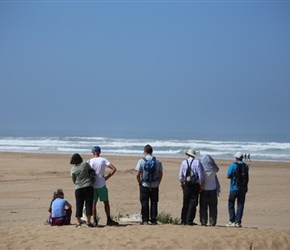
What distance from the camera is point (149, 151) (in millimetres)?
10023

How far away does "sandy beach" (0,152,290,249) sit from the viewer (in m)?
8.63

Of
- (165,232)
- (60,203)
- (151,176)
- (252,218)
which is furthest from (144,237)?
(252,218)

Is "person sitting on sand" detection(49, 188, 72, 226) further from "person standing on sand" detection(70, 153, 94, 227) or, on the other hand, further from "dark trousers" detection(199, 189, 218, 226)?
"dark trousers" detection(199, 189, 218, 226)

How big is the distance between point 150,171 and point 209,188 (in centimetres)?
128

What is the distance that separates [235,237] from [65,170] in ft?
56.6

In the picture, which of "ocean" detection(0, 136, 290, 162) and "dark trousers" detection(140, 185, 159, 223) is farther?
"ocean" detection(0, 136, 290, 162)

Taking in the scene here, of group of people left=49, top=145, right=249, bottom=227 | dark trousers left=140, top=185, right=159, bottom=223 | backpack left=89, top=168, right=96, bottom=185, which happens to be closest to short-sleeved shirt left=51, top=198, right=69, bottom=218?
group of people left=49, top=145, right=249, bottom=227

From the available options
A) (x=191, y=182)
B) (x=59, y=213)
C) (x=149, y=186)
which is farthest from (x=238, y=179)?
(x=59, y=213)

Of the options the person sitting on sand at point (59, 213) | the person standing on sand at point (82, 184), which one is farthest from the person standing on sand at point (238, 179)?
the person sitting on sand at point (59, 213)

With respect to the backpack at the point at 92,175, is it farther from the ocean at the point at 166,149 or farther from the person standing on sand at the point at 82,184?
the ocean at the point at 166,149

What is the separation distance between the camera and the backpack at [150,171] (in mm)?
9914

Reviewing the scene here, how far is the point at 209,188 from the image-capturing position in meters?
10.3

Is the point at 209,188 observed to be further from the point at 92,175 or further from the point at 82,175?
the point at 82,175

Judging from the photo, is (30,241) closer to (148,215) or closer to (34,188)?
(148,215)
